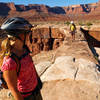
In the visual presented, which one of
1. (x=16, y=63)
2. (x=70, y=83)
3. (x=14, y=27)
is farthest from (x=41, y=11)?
(x=16, y=63)

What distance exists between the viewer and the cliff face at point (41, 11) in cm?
8174

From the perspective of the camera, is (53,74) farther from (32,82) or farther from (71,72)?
(32,82)

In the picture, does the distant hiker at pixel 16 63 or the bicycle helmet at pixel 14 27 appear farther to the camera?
the bicycle helmet at pixel 14 27

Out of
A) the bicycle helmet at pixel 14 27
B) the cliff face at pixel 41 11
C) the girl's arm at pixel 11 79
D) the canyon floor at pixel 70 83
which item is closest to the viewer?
the girl's arm at pixel 11 79

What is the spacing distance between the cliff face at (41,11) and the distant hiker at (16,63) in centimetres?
7314

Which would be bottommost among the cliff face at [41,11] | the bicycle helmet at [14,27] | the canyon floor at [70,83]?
the canyon floor at [70,83]

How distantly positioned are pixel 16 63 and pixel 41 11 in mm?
114551

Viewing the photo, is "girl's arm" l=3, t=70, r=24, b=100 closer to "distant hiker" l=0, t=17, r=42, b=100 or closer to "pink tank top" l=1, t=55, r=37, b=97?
"distant hiker" l=0, t=17, r=42, b=100

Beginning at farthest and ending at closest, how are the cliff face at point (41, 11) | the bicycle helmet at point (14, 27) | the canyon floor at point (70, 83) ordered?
1. the cliff face at point (41, 11)
2. the canyon floor at point (70, 83)
3. the bicycle helmet at point (14, 27)

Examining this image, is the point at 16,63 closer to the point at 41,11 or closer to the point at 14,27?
the point at 14,27

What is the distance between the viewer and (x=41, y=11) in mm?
111062

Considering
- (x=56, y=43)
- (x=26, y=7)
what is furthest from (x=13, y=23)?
(x=26, y=7)

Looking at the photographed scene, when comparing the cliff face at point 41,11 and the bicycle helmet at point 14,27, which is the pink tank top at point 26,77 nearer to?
the bicycle helmet at point 14,27

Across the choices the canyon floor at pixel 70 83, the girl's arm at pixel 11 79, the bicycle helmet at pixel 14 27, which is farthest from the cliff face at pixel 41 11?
the girl's arm at pixel 11 79
